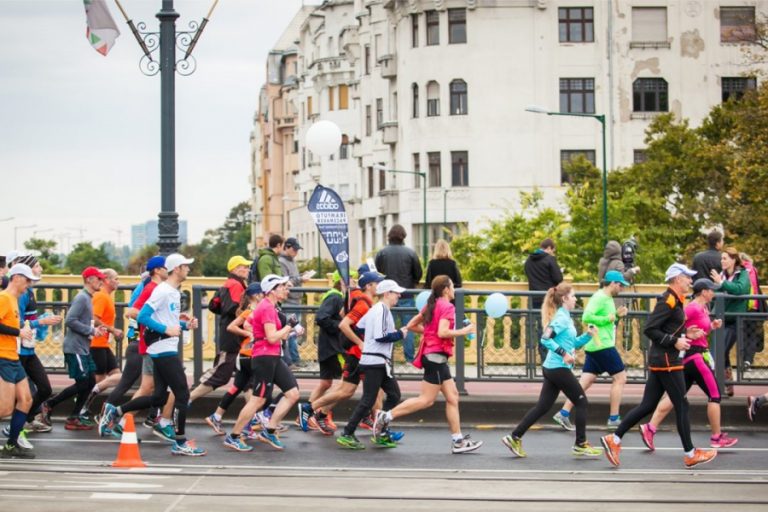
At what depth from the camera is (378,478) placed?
1305cm

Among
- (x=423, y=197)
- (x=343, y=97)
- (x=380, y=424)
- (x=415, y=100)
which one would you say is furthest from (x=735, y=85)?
(x=380, y=424)

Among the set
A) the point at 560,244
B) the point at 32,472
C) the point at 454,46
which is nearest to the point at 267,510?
the point at 32,472

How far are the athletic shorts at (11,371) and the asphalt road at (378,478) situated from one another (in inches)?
29.8

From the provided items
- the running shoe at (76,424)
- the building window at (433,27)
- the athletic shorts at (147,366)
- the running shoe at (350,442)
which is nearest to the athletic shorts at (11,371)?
the athletic shorts at (147,366)

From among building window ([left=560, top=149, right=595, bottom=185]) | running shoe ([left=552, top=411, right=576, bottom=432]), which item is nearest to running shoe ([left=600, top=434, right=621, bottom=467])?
running shoe ([left=552, top=411, right=576, bottom=432])

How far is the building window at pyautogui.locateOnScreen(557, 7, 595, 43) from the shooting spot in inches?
2687

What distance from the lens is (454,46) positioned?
68.3m

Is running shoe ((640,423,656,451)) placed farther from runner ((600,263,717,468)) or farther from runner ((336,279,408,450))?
runner ((336,279,408,450))

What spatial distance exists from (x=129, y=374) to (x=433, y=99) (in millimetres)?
54773

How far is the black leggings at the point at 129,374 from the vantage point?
1581cm

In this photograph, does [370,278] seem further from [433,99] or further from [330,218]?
[433,99]

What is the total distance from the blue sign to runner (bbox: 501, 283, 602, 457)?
351 centimetres

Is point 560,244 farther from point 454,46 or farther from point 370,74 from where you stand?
point 370,74

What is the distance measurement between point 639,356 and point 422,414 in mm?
2752
